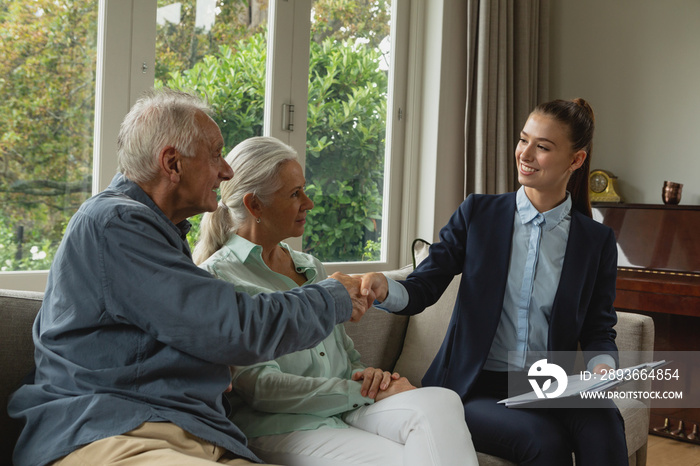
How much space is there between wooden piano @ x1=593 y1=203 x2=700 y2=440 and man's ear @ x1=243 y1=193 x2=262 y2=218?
217 centimetres

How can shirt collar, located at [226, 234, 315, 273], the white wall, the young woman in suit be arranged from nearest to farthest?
shirt collar, located at [226, 234, 315, 273], the young woman in suit, the white wall

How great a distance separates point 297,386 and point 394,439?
24 centimetres

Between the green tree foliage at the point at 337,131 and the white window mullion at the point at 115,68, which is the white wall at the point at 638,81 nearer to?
the green tree foliage at the point at 337,131

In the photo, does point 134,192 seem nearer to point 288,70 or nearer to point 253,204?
point 253,204

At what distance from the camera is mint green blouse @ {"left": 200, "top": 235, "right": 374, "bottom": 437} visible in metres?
1.53

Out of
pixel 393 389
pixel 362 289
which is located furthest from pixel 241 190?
pixel 393 389

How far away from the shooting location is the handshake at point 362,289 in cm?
147

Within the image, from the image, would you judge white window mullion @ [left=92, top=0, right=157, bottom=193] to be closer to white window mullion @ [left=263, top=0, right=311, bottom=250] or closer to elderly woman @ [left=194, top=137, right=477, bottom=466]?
white window mullion @ [left=263, top=0, right=311, bottom=250]

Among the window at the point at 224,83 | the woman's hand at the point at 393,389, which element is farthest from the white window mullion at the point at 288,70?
the woman's hand at the point at 393,389

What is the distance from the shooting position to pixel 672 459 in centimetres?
299

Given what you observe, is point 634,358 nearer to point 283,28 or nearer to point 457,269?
point 457,269

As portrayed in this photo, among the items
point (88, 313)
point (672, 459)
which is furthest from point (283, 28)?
point (672, 459)

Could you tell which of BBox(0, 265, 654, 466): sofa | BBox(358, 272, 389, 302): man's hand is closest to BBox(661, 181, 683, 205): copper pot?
BBox(0, 265, 654, 466): sofa

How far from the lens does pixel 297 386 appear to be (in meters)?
1.52
